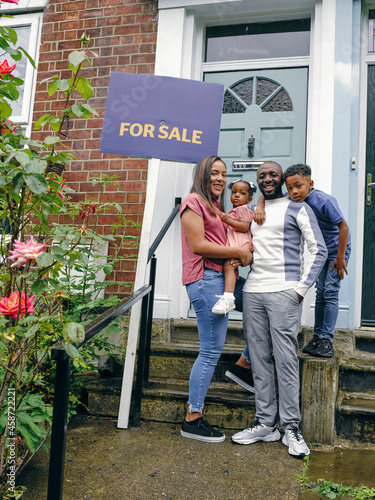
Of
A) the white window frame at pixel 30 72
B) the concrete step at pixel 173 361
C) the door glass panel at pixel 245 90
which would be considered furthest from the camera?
the white window frame at pixel 30 72

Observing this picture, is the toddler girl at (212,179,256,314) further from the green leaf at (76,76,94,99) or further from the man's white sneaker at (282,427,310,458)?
the green leaf at (76,76,94,99)

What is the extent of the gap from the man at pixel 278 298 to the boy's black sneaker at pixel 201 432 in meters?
0.11

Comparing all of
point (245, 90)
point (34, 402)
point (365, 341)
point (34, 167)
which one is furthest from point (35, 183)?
point (245, 90)

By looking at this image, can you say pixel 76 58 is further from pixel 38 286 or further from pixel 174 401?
pixel 174 401

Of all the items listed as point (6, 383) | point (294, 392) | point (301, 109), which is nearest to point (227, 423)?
point (294, 392)

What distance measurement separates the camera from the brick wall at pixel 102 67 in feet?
14.1

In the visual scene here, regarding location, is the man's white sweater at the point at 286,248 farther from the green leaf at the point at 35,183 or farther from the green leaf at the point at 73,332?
the green leaf at the point at 35,183

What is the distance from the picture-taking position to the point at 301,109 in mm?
4188

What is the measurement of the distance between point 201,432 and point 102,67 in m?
3.49

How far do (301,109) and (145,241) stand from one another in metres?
2.06

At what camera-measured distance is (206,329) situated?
9.12 ft

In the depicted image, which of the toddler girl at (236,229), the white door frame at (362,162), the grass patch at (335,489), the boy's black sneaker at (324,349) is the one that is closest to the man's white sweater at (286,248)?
the toddler girl at (236,229)

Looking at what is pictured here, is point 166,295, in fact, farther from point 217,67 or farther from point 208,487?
point 217,67

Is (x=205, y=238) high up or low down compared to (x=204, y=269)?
up
